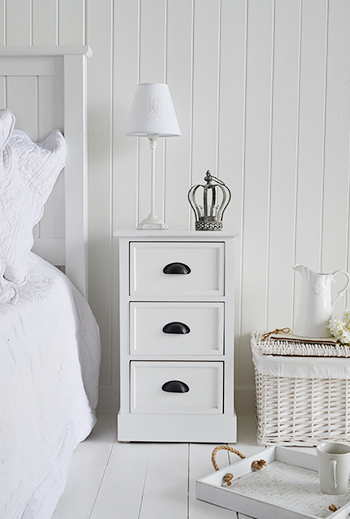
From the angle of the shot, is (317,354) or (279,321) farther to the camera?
(279,321)

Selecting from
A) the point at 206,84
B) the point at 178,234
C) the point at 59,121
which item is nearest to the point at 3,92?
the point at 59,121

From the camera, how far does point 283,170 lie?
2338 mm

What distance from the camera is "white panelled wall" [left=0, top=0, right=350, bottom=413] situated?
2.30m

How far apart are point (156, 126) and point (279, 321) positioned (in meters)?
0.93

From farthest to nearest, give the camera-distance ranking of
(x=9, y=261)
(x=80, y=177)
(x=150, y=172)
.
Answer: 1. (x=150, y=172)
2. (x=80, y=177)
3. (x=9, y=261)

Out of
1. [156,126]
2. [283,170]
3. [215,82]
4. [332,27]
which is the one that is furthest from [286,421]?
[332,27]

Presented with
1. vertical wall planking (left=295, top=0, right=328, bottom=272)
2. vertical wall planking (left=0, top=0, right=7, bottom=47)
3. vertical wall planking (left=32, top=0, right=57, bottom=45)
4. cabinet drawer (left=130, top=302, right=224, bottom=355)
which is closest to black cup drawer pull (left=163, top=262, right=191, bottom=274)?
cabinet drawer (left=130, top=302, right=224, bottom=355)

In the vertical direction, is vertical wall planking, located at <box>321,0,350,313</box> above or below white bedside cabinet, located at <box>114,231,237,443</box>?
above

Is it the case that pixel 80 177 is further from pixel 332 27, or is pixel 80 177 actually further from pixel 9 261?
pixel 332 27

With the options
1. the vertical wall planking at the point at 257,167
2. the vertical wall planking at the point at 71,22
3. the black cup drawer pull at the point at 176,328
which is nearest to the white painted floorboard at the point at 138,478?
the black cup drawer pull at the point at 176,328

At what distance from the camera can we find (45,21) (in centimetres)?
233

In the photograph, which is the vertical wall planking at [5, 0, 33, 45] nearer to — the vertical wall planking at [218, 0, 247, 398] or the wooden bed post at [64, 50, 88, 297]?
the wooden bed post at [64, 50, 88, 297]

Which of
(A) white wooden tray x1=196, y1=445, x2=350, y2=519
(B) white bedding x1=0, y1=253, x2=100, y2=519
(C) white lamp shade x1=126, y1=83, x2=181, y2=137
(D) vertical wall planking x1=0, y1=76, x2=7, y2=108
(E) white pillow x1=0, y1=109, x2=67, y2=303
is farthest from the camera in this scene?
(D) vertical wall planking x1=0, y1=76, x2=7, y2=108

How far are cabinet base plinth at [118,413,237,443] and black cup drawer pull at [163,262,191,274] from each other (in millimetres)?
505
